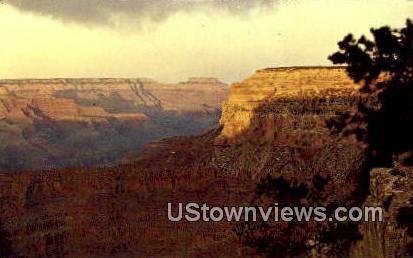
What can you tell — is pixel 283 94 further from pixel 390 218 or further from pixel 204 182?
pixel 390 218

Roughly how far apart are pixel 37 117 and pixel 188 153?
427ft

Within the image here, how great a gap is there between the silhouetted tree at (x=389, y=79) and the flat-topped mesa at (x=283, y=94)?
41.9 meters

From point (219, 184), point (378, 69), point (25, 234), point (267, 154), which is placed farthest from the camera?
point (267, 154)

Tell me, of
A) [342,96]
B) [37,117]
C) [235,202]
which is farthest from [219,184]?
[37,117]

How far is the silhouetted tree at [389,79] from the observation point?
1717 cm

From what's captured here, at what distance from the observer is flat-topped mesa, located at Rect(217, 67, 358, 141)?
2485 inches

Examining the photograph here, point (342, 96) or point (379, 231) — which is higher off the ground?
point (342, 96)

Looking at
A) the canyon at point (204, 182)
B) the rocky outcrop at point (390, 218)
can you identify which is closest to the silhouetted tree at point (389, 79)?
the rocky outcrop at point (390, 218)

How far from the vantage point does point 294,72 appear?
2677 inches

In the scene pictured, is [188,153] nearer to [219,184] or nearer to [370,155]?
[219,184]

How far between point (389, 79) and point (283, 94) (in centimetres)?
5032

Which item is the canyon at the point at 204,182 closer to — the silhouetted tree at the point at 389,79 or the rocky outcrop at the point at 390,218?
the rocky outcrop at the point at 390,218

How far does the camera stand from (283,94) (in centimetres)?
6806

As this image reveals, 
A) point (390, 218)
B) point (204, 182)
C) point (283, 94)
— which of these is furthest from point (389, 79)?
point (283, 94)
